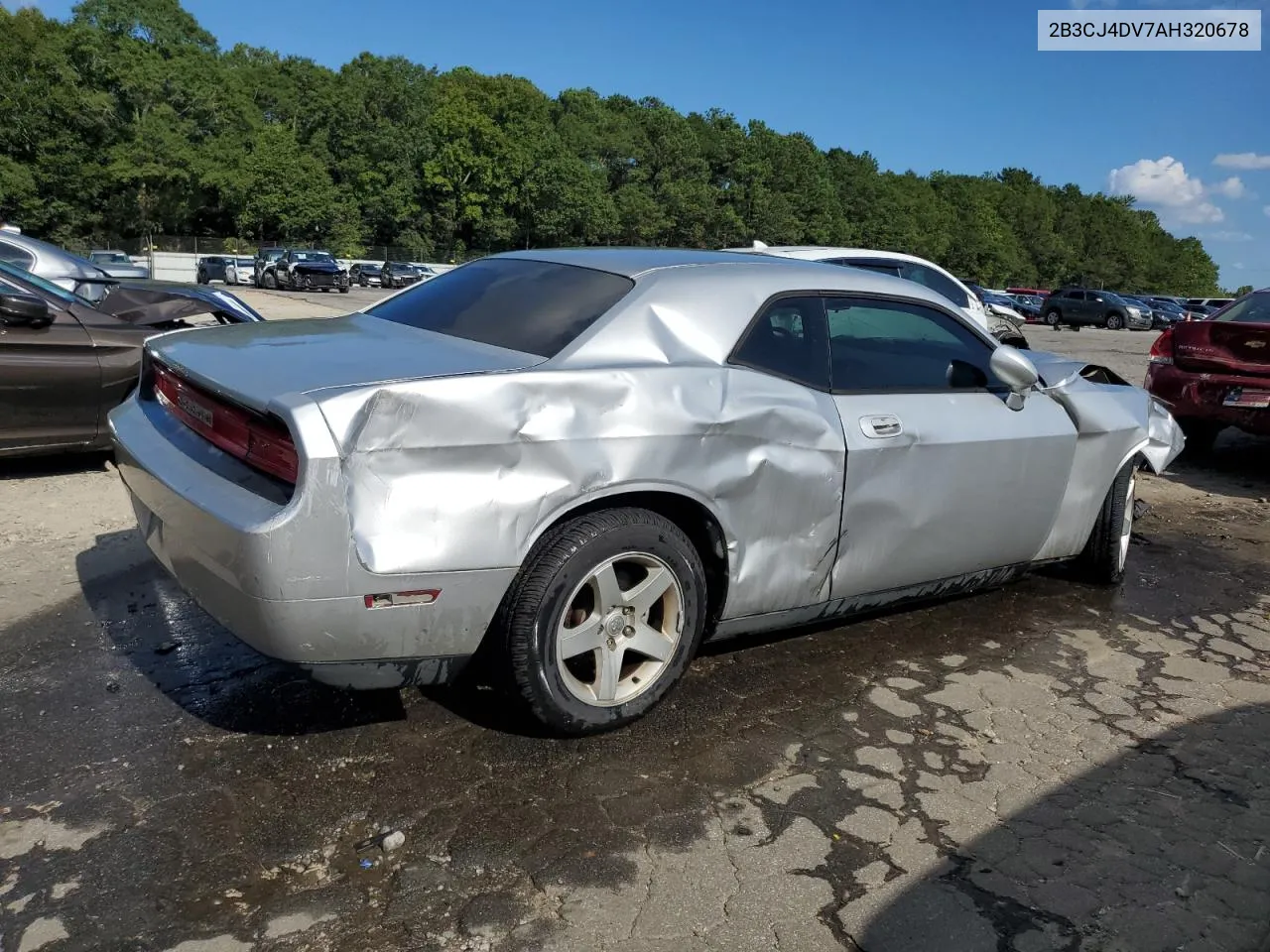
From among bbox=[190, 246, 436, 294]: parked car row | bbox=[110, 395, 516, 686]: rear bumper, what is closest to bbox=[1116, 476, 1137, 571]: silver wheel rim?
bbox=[110, 395, 516, 686]: rear bumper

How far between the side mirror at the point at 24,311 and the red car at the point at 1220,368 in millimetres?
7923

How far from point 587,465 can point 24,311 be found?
4484 millimetres

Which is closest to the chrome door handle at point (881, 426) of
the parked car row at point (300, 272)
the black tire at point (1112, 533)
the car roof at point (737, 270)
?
the car roof at point (737, 270)

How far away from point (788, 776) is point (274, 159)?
72.1 m

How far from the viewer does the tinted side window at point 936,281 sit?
1012 cm

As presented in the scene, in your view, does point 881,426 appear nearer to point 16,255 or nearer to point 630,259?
point 630,259

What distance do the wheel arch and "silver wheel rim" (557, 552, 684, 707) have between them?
6.8 inches

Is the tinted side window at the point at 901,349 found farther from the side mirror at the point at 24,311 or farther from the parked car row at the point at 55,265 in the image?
the parked car row at the point at 55,265

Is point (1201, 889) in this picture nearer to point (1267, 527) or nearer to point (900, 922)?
point (900, 922)

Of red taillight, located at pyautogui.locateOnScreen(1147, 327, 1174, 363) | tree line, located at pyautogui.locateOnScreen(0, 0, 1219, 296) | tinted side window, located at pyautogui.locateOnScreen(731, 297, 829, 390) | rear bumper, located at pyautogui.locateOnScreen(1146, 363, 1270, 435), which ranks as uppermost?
tree line, located at pyautogui.locateOnScreen(0, 0, 1219, 296)

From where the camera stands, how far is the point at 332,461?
2549 millimetres

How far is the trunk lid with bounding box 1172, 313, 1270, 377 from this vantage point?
7.50 m

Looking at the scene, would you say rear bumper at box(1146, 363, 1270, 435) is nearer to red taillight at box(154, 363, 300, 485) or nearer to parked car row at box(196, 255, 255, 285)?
red taillight at box(154, 363, 300, 485)

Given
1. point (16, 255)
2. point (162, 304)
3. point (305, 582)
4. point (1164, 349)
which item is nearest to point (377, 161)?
point (16, 255)
